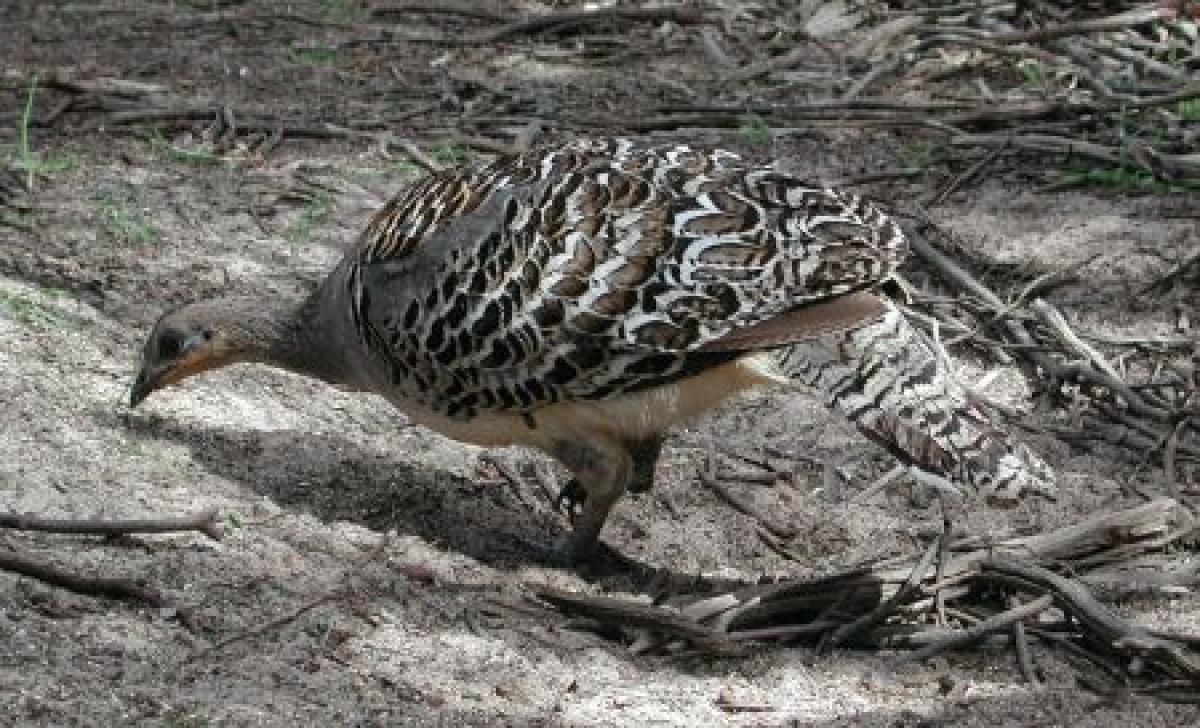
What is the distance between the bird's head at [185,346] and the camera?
725 cm

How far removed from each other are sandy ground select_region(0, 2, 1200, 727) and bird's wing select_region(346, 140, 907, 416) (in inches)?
26.5

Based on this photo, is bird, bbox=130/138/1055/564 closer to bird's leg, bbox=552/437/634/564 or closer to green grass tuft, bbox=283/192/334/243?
bird's leg, bbox=552/437/634/564

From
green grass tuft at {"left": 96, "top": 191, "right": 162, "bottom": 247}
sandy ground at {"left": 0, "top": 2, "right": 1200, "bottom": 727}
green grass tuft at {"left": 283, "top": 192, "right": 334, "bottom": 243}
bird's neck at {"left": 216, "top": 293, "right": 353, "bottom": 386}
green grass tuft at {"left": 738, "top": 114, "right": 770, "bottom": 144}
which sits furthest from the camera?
green grass tuft at {"left": 738, "top": 114, "right": 770, "bottom": 144}

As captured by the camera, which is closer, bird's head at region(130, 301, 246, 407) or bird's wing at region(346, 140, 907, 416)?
bird's wing at region(346, 140, 907, 416)

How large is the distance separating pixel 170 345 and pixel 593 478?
153 cm

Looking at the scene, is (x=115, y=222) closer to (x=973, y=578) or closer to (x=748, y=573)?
(x=748, y=573)

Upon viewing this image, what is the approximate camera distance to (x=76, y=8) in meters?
11.9

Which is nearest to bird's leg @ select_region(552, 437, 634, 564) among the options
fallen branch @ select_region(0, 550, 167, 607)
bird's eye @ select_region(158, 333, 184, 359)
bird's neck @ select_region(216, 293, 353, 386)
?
bird's neck @ select_region(216, 293, 353, 386)

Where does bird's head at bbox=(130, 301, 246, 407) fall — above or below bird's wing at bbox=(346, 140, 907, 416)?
below

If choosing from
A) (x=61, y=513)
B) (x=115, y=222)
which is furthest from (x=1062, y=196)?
(x=61, y=513)

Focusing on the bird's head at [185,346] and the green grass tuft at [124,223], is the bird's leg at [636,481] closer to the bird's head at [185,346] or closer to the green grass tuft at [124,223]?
the bird's head at [185,346]

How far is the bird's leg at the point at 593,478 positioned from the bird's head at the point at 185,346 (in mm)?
1263

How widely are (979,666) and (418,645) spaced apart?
5.47ft

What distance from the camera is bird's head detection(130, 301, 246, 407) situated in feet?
23.8
